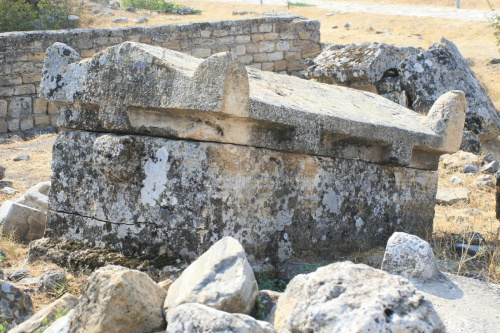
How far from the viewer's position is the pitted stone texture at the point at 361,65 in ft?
29.1

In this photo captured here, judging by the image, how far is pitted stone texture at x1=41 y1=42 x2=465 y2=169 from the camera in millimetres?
3588

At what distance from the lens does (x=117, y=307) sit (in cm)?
252

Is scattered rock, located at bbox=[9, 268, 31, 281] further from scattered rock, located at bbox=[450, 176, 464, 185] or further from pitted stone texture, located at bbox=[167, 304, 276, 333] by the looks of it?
scattered rock, located at bbox=[450, 176, 464, 185]

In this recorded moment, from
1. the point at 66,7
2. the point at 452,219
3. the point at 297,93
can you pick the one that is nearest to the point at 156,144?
the point at 297,93

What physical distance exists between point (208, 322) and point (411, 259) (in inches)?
54.6

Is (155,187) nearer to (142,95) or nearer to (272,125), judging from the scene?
(142,95)

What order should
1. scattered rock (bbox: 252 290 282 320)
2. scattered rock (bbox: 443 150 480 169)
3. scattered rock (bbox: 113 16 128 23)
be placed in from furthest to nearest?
scattered rock (bbox: 113 16 128 23), scattered rock (bbox: 443 150 480 169), scattered rock (bbox: 252 290 282 320)

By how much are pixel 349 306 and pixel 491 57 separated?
52.3 feet

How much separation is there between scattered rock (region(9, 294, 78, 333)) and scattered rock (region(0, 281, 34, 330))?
258 millimetres

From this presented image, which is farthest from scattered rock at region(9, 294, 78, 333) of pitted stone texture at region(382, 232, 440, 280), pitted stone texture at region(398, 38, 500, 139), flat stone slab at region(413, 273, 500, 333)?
pitted stone texture at region(398, 38, 500, 139)

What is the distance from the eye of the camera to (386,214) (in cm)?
493

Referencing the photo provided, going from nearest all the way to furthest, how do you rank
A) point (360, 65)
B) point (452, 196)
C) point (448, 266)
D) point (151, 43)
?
point (448, 266) → point (452, 196) → point (360, 65) → point (151, 43)

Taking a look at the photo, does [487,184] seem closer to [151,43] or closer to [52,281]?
[52,281]

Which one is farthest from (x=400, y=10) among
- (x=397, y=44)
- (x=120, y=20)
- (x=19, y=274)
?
(x=19, y=274)
